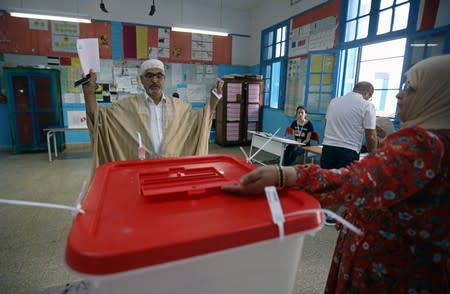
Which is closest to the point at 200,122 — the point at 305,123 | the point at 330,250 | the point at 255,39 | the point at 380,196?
the point at 380,196

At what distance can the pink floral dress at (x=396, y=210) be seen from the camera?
58 cm

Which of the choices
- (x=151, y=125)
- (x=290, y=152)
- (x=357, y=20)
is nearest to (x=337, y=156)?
(x=290, y=152)

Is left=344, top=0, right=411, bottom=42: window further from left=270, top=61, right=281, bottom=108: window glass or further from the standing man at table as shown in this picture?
left=270, top=61, right=281, bottom=108: window glass

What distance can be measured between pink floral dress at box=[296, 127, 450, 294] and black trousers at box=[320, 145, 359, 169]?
72.3 inches

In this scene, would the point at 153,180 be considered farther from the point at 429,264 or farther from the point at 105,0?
A: the point at 105,0

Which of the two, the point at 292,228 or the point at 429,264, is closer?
the point at 292,228

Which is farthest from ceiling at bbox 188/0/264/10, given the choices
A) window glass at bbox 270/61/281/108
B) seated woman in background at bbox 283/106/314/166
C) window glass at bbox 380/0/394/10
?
seated woman in background at bbox 283/106/314/166

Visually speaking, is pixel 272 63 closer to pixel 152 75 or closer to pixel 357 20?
pixel 357 20

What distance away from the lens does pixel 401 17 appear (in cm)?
309

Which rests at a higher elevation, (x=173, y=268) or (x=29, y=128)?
(x=173, y=268)

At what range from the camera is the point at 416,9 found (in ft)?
9.39

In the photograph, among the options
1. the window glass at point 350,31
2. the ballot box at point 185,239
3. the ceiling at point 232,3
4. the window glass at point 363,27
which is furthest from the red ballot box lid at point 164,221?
the ceiling at point 232,3

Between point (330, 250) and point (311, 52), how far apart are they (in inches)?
129

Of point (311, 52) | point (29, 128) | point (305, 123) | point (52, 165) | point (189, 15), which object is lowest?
point (52, 165)
